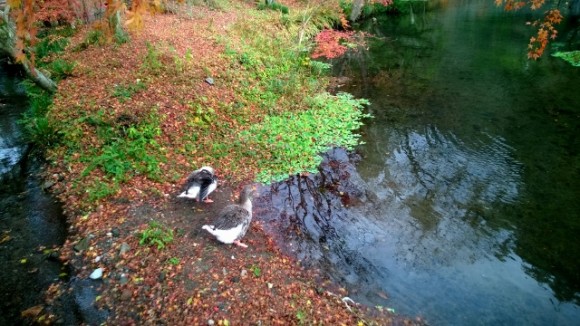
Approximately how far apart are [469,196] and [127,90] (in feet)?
33.9

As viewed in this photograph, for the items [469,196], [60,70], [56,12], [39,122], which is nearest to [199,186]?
[39,122]

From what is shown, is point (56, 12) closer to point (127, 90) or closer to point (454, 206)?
point (127, 90)

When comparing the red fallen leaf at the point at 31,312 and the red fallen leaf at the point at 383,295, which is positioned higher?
the red fallen leaf at the point at 31,312

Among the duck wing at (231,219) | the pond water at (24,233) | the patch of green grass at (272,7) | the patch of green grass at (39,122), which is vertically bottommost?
the pond water at (24,233)

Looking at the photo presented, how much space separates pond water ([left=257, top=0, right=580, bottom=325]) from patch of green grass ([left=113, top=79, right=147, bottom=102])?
516cm

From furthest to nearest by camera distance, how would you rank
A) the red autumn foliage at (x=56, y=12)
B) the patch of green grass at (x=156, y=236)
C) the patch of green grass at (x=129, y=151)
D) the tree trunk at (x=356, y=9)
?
the tree trunk at (x=356, y=9)
the red autumn foliage at (x=56, y=12)
the patch of green grass at (x=129, y=151)
the patch of green grass at (x=156, y=236)

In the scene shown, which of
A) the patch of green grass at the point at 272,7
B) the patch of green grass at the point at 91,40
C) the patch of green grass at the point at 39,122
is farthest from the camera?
the patch of green grass at the point at 272,7

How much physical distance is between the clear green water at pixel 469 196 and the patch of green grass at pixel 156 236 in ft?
11.1

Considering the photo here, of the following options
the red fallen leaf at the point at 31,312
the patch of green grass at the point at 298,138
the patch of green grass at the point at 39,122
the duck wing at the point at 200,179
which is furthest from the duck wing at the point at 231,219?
the patch of green grass at the point at 39,122

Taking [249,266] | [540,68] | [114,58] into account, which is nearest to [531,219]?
[249,266]

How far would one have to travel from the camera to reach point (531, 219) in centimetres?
833

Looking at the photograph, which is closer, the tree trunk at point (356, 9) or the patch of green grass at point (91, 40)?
the patch of green grass at point (91, 40)

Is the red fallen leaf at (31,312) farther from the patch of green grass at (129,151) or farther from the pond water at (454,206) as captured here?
the pond water at (454,206)

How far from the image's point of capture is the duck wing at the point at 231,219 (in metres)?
6.23
